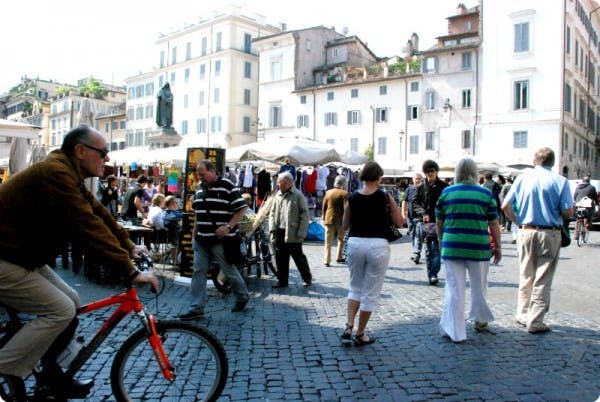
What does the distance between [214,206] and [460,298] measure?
3023mm

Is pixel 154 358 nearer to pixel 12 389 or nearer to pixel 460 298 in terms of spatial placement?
pixel 12 389

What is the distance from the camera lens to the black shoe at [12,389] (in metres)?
3.58

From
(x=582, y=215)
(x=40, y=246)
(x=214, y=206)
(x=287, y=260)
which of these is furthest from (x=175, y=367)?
(x=582, y=215)

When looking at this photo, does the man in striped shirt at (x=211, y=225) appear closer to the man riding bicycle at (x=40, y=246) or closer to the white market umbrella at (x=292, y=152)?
the man riding bicycle at (x=40, y=246)

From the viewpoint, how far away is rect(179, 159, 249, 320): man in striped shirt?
6.90m

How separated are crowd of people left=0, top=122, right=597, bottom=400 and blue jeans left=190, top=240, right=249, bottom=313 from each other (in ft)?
0.04

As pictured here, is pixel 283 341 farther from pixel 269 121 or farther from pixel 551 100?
pixel 269 121

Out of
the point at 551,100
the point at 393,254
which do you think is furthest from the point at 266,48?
the point at 393,254

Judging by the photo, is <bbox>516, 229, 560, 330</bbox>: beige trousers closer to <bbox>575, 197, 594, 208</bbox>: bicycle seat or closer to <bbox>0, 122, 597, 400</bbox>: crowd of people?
<bbox>0, 122, 597, 400</bbox>: crowd of people

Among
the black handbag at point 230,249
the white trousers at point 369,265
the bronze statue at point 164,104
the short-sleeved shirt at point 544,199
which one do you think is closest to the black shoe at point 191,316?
the black handbag at point 230,249

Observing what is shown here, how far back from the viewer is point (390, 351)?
18.3 feet

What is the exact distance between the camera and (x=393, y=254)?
13445mm

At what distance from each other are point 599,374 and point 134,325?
4.66m

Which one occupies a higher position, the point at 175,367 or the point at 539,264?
the point at 539,264
